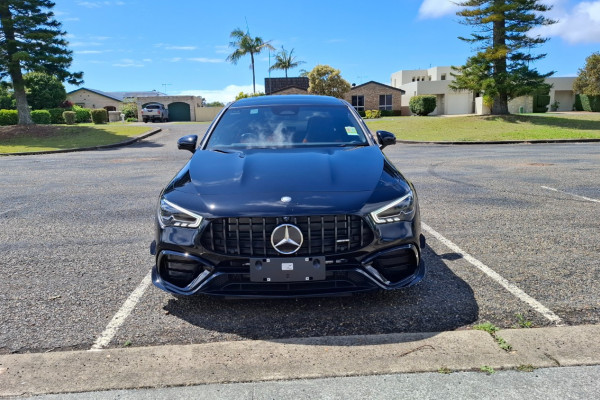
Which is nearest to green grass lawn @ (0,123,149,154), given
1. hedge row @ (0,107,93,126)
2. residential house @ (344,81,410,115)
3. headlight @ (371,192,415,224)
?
hedge row @ (0,107,93,126)

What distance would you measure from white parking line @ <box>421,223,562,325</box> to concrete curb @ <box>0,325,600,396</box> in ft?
0.75

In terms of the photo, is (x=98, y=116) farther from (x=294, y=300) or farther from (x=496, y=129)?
(x=294, y=300)

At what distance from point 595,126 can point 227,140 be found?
2457 centimetres

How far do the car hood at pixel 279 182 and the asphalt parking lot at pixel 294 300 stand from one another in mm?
802

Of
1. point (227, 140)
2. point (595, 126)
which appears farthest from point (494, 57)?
point (227, 140)

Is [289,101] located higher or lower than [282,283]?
higher

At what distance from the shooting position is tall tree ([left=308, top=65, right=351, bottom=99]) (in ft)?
143

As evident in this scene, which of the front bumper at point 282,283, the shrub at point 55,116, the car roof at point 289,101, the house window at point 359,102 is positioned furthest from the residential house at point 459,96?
the front bumper at point 282,283

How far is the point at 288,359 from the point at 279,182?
120cm

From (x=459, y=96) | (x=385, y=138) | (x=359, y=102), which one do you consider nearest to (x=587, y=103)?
(x=459, y=96)

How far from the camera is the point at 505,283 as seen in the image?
12.2 ft

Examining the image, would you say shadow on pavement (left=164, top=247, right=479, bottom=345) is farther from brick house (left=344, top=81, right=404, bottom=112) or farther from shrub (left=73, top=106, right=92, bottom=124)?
brick house (left=344, top=81, right=404, bottom=112)

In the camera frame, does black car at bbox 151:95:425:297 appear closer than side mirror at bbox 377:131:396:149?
Yes

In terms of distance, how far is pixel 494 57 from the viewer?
24156mm
